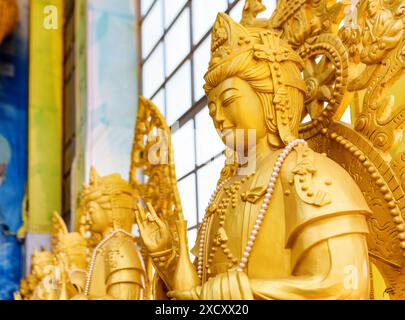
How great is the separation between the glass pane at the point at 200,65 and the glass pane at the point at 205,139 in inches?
8.8

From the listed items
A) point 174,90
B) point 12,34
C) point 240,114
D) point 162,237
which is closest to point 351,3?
point 240,114

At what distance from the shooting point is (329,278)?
2.12m

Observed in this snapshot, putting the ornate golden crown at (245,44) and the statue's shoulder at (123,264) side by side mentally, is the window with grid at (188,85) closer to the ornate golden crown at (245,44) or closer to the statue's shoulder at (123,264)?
the statue's shoulder at (123,264)

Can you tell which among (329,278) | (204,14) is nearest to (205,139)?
(204,14)

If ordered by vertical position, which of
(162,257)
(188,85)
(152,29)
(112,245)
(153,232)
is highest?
(152,29)

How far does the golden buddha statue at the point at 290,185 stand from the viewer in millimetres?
2182

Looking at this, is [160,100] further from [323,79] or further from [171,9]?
[323,79]

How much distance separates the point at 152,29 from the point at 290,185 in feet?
17.6

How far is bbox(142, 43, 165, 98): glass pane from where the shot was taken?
7093mm

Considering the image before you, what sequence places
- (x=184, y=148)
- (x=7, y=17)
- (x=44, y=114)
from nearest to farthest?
(x=184, y=148) < (x=44, y=114) < (x=7, y=17)

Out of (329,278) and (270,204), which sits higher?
(270,204)
